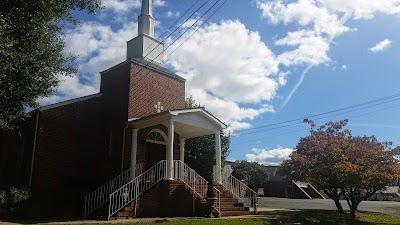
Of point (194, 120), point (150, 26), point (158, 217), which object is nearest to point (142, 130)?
point (194, 120)

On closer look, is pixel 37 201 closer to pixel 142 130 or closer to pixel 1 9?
pixel 142 130

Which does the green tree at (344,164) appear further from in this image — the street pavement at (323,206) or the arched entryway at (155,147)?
the arched entryway at (155,147)

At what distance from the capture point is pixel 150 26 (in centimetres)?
2070

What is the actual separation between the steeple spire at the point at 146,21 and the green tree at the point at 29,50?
25.9ft

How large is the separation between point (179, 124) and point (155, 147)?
203 cm

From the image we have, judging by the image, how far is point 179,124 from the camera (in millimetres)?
17250

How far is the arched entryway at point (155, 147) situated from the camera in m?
17.9

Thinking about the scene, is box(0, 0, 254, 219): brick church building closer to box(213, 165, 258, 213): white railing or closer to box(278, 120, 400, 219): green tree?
box(213, 165, 258, 213): white railing

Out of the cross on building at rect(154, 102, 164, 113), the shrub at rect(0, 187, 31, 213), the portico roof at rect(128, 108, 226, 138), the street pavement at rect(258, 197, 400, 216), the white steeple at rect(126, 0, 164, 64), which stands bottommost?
the street pavement at rect(258, 197, 400, 216)

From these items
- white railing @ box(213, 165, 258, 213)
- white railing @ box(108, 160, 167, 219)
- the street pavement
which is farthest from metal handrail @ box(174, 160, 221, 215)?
the street pavement

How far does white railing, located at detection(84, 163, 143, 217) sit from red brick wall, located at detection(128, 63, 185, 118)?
276 cm

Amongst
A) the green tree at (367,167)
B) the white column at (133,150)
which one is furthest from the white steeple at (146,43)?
the green tree at (367,167)

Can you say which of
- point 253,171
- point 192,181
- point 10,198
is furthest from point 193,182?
point 253,171

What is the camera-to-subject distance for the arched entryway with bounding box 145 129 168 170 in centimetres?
1791
